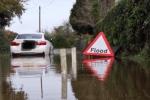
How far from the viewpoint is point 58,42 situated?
51781mm

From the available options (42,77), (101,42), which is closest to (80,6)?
(101,42)

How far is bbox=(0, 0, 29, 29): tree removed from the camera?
24.2 metres

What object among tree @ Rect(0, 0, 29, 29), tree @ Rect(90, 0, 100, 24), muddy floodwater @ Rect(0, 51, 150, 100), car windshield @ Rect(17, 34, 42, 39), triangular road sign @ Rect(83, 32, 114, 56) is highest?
tree @ Rect(90, 0, 100, 24)

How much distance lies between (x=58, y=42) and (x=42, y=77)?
4327 cm

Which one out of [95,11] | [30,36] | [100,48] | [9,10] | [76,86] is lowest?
[76,86]

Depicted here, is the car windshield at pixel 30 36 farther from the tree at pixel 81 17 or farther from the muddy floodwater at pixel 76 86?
the tree at pixel 81 17

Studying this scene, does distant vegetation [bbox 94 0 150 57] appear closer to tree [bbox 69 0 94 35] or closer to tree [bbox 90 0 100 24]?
tree [bbox 90 0 100 24]

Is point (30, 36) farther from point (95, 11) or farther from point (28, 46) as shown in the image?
point (95, 11)

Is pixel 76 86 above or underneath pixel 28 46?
underneath

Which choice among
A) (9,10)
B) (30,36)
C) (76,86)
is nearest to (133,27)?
(30,36)

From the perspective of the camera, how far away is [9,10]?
31.5 meters

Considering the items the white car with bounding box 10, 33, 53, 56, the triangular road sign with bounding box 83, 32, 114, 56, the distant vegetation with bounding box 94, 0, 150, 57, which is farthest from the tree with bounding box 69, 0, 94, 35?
the triangular road sign with bounding box 83, 32, 114, 56

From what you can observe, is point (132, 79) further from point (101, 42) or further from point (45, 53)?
point (45, 53)

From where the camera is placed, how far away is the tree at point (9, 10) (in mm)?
24219
